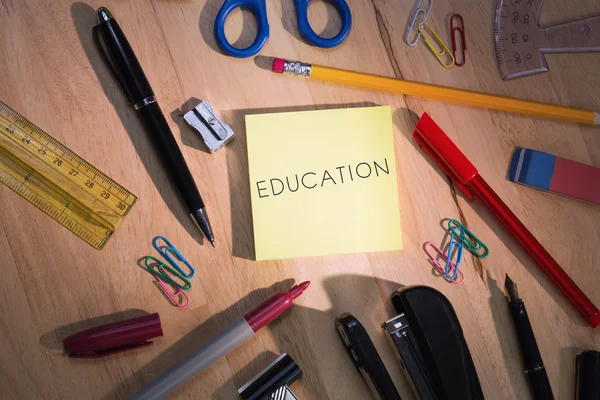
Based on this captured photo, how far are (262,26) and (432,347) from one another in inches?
21.0

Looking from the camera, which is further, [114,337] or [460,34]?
[460,34]

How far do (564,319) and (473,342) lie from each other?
0.48 feet

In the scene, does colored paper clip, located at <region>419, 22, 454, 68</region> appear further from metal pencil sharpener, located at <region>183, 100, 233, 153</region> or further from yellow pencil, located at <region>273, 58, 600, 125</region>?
metal pencil sharpener, located at <region>183, 100, 233, 153</region>

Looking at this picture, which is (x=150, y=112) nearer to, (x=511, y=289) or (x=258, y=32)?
(x=258, y=32)

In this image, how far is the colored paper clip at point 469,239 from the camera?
34.6 inches

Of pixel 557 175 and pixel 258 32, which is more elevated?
pixel 258 32

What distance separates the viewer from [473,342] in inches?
33.9

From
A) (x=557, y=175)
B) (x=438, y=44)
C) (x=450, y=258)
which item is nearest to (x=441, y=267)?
(x=450, y=258)

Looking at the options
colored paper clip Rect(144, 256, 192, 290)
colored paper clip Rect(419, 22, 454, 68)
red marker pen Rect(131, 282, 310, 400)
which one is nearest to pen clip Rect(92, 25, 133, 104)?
colored paper clip Rect(144, 256, 192, 290)

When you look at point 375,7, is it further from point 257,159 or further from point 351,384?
point 351,384

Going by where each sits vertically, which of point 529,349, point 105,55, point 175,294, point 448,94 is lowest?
point 529,349

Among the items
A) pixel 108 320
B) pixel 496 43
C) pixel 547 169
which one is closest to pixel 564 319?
pixel 547 169

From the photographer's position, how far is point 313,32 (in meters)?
0.89

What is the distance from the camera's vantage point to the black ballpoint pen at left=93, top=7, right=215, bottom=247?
841 mm
